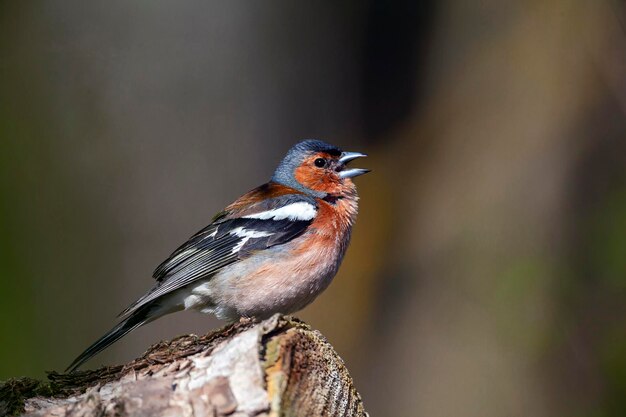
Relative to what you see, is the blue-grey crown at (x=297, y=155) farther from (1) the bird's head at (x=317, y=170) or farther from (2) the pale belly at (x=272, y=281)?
(2) the pale belly at (x=272, y=281)

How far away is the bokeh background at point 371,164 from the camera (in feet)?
24.8

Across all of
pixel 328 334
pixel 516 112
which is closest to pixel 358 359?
pixel 328 334

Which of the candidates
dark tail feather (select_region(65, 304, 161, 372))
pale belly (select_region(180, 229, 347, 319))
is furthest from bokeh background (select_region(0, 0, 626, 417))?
pale belly (select_region(180, 229, 347, 319))

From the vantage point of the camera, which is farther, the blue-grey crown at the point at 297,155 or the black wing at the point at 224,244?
the blue-grey crown at the point at 297,155

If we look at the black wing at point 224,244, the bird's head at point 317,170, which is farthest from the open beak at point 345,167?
the black wing at point 224,244

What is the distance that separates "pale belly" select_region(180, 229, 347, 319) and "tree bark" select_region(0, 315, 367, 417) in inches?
59.6

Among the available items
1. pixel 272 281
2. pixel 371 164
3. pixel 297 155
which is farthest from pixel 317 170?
pixel 371 164

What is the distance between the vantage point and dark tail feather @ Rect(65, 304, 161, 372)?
14.4 ft

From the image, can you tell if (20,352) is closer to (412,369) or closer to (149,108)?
(149,108)

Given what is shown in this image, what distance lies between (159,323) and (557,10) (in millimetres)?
5769

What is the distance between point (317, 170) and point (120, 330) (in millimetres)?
2026

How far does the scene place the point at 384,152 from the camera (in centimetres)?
847

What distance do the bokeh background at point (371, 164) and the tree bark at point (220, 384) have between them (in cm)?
419

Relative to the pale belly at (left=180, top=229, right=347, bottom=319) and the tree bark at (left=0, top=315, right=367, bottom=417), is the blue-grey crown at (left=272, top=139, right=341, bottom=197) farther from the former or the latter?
the tree bark at (left=0, top=315, right=367, bottom=417)
